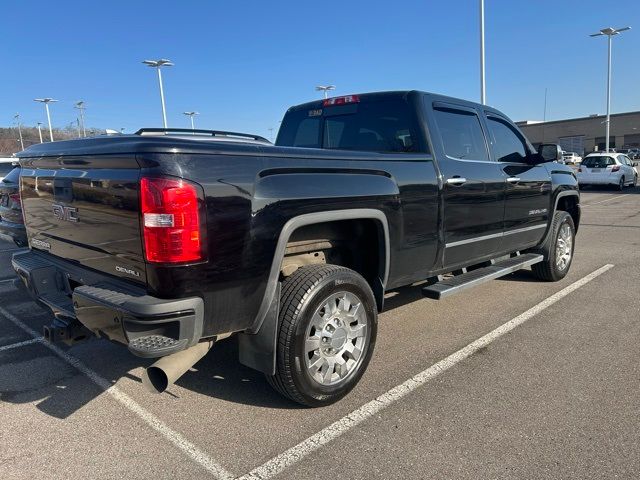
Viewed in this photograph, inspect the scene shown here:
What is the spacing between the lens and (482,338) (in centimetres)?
437

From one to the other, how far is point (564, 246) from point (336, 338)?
4.37 m

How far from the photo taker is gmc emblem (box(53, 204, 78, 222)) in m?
3.02

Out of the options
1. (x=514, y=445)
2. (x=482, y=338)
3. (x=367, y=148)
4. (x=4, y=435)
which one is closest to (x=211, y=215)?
(x=4, y=435)

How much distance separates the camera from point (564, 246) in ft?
20.9

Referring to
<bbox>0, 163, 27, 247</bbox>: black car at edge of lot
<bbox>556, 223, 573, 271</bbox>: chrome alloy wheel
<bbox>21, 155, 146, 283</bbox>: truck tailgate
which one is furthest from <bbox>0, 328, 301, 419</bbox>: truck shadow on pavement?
<bbox>556, 223, 573, 271</bbox>: chrome alloy wheel

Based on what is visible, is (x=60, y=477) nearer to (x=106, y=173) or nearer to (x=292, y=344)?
(x=292, y=344)

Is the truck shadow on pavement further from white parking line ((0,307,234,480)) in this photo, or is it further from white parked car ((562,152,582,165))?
white parked car ((562,152,582,165))

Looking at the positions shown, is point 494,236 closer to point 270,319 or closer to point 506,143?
point 506,143

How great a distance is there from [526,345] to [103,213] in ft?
11.2

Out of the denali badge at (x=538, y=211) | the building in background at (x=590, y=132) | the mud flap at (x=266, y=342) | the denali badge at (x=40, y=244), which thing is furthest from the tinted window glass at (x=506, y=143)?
the building in background at (x=590, y=132)

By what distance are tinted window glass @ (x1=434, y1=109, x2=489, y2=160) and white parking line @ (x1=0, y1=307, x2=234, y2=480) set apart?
9.82ft

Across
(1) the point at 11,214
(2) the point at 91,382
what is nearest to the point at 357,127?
(2) the point at 91,382

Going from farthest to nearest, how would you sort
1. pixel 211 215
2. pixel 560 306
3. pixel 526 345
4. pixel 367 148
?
pixel 560 306 < pixel 367 148 < pixel 526 345 < pixel 211 215

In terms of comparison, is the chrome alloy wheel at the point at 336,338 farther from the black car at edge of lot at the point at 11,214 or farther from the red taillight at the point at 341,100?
the black car at edge of lot at the point at 11,214
